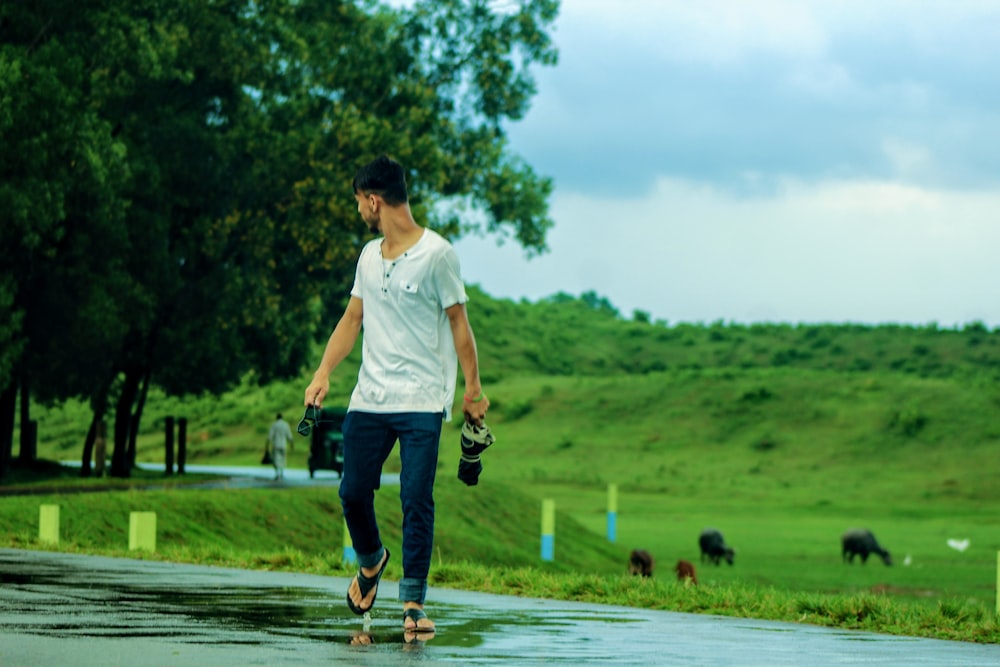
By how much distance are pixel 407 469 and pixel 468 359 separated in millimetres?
610

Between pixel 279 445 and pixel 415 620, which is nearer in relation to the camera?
pixel 415 620

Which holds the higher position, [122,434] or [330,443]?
[330,443]

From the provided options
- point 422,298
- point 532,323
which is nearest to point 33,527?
point 422,298

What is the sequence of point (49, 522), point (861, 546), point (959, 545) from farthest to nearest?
point (959, 545)
point (861, 546)
point (49, 522)

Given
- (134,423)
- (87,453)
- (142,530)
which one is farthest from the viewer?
(134,423)

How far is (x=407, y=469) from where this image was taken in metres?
8.25

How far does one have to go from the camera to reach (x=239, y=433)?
8631 centimetres

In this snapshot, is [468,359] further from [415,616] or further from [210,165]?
[210,165]

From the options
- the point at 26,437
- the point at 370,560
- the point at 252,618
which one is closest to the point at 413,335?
the point at 370,560

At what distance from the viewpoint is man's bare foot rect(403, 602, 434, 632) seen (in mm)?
8359

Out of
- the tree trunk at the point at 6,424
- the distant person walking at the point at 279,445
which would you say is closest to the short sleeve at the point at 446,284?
the tree trunk at the point at 6,424

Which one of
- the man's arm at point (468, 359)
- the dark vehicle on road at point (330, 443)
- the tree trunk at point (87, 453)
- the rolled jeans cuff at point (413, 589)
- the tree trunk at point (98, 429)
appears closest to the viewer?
the man's arm at point (468, 359)

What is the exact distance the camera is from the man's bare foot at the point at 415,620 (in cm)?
836

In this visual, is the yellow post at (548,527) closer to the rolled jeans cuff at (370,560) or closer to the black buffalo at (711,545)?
the black buffalo at (711,545)
